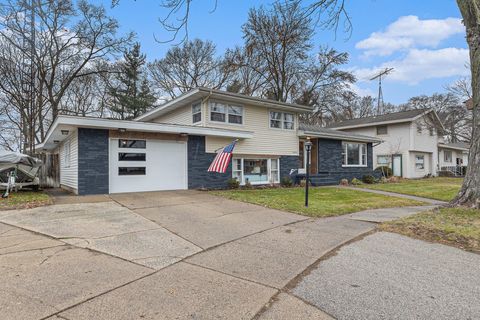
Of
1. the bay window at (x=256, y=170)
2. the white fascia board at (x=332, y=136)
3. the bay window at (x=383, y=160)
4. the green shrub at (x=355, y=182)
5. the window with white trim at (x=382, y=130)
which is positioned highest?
the window with white trim at (x=382, y=130)

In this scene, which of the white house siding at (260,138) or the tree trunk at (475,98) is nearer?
the tree trunk at (475,98)

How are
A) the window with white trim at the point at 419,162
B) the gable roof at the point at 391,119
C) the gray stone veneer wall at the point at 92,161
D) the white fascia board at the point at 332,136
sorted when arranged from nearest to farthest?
the gray stone veneer wall at the point at 92,161 < the white fascia board at the point at 332,136 < the gable roof at the point at 391,119 < the window with white trim at the point at 419,162

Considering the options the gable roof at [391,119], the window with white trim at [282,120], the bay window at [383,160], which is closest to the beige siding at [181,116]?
the window with white trim at [282,120]

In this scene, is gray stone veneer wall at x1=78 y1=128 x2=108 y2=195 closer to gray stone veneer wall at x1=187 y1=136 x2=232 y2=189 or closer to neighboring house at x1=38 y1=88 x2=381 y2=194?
neighboring house at x1=38 y1=88 x2=381 y2=194

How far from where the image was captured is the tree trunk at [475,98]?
763 centimetres

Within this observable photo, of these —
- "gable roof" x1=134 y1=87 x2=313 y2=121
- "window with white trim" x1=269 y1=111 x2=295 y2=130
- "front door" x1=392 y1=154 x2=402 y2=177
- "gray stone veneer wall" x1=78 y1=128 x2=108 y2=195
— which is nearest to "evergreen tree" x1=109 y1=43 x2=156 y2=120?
"gable roof" x1=134 y1=87 x2=313 y2=121

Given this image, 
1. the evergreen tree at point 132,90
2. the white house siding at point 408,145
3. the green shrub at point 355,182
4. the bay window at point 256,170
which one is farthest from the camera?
the evergreen tree at point 132,90

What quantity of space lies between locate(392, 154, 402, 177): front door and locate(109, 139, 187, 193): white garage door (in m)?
20.5

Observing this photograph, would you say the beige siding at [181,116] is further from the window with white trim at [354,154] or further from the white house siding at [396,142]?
the white house siding at [396,142]

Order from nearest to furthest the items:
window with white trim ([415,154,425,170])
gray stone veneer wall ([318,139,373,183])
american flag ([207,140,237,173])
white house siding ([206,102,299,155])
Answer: american flag ([207,140,237,173]) → white house siding ([206,102,299,155]) → gray stone veneer wall ([318,139,373,183]) → window with white trim ([415,154,425,170])

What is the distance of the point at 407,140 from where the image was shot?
80.1 ft

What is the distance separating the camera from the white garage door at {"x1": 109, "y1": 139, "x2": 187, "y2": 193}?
11000mm

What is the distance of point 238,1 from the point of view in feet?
22.8

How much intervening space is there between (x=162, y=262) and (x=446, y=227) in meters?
5.75
